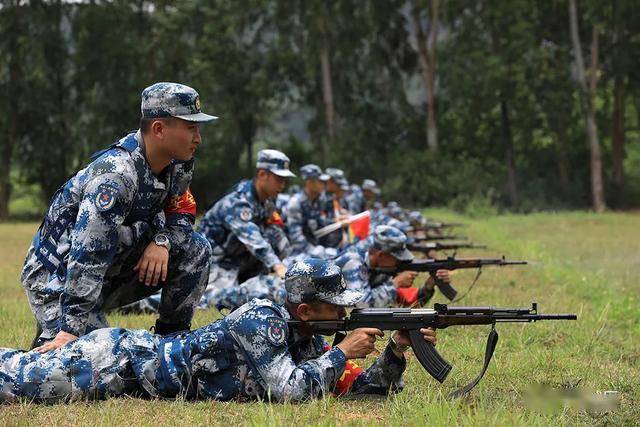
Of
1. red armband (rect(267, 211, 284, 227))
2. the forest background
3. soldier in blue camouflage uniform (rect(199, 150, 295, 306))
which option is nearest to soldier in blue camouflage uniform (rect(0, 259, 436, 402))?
soldier in blue camouflage uniform (rect(199, 150, 295, 306))

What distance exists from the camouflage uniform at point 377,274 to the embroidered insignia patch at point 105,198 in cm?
345

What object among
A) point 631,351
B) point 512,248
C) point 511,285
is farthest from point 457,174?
point 631,351

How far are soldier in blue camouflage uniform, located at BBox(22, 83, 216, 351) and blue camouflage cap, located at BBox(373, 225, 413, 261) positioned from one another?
8.66ft

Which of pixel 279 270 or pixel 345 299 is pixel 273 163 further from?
pixel 345 299

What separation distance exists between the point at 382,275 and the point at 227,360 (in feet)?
12.7

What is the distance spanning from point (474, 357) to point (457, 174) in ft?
108

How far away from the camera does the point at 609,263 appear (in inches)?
594

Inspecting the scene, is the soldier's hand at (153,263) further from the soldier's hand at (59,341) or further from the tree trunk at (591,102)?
the tree trunk at (591,102)

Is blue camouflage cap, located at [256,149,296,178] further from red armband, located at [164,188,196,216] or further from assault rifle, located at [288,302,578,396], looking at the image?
assault rifle, located at [288,302,578,396]

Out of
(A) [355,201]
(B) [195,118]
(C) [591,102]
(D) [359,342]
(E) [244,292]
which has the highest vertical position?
(B) [195,118]

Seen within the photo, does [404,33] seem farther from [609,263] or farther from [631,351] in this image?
[631,351]

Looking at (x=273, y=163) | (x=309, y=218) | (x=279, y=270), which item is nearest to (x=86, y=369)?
(x=279, y=270)

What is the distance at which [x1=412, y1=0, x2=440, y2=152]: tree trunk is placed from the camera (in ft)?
128

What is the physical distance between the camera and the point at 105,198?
5391 millimetres
